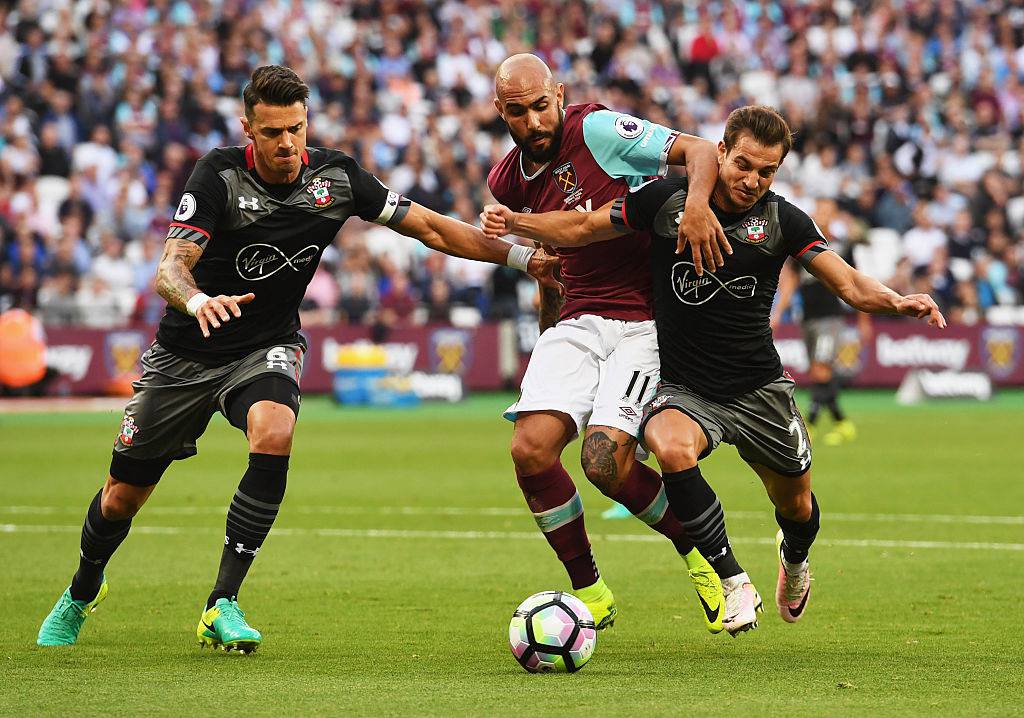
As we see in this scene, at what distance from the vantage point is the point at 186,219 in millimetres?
6695

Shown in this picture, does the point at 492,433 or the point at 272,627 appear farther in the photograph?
the point at 492,433

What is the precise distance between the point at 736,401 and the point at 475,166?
20.3 meters

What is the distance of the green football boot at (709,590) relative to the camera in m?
6.59

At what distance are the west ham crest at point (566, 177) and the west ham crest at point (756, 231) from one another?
3.24 feet

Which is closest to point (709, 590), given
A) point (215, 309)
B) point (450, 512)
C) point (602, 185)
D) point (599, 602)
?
point (599, 602)

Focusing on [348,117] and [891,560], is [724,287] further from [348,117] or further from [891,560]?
[348,117]

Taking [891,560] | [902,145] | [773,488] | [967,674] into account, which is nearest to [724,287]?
[773,488]

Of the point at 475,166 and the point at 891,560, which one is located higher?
the point at 475,166

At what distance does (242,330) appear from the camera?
276 inches

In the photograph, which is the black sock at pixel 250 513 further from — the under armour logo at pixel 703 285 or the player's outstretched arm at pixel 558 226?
the under armour logo at pixel 703 285

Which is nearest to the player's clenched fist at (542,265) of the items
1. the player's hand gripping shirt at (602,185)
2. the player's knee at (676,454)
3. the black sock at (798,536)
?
the player's hand gripping shirt at (602,185)

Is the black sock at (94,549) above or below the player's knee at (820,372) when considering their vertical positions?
above

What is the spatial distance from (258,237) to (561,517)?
72.7 inches

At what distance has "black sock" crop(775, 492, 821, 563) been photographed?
23.8ft
